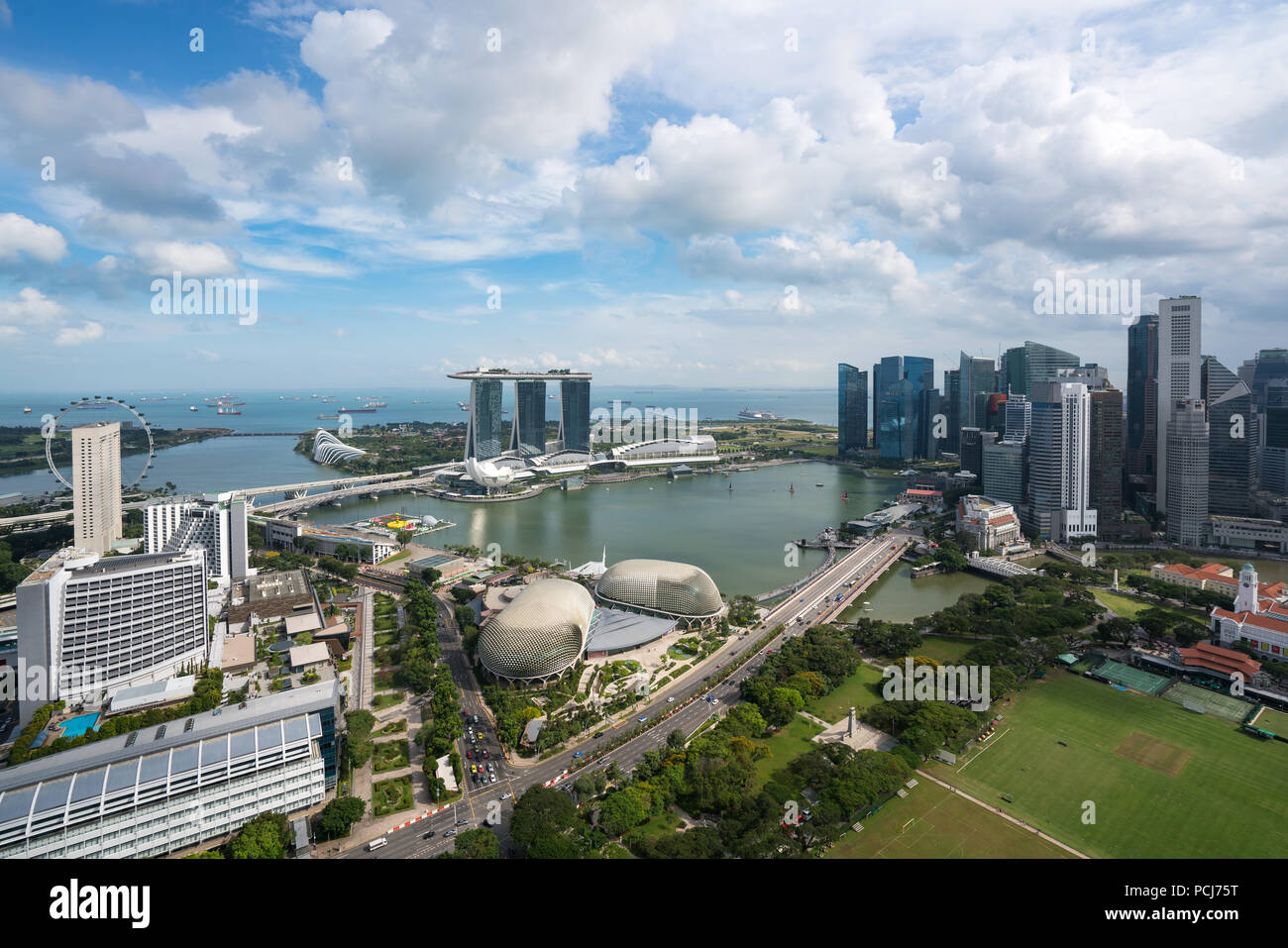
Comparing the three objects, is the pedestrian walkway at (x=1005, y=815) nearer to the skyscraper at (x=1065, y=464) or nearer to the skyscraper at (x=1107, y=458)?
the skyscraper at (x=1065, y=464)

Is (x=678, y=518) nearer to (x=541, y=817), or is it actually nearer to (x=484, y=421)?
(x=484, y=421)

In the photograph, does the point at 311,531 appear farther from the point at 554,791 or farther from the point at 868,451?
the point at 868,451

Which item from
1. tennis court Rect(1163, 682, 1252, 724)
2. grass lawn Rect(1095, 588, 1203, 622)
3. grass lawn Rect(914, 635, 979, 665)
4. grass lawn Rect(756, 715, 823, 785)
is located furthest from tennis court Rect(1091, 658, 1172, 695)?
grass lawn Rect(756, 715, 823, 785)

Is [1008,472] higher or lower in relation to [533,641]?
higher

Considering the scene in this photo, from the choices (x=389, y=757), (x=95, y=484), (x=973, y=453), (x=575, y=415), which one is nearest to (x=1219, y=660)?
(x=389, y=757)
